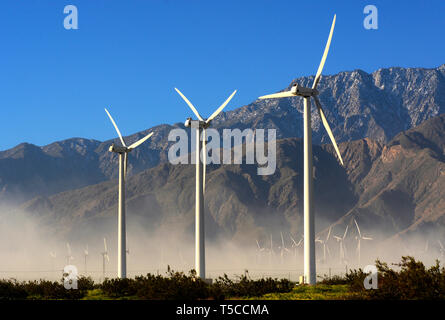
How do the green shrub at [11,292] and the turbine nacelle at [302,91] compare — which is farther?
the turbine nacelle at [302,91]

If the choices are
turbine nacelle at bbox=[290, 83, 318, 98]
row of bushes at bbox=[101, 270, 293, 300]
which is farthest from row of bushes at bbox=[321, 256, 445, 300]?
turbine nacelle at bbox=[290, 83, 318, 98]

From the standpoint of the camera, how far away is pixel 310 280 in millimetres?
58500

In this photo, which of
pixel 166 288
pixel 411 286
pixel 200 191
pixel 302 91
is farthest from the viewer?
pixel 200 191

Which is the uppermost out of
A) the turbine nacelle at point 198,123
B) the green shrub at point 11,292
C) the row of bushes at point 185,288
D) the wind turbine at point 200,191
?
the turbine nacelle at point 198,123

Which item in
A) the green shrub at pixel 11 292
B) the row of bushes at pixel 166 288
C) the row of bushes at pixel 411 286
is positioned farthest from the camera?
the green shrub at pixel 11 292

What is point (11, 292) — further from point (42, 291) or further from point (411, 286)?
point (411, 286)

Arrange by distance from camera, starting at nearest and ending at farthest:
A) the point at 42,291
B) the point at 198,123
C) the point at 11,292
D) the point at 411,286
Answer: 1. the point at 411,286
2. the point at 11,292
3. the point at 42,291
4. the point at 198,123

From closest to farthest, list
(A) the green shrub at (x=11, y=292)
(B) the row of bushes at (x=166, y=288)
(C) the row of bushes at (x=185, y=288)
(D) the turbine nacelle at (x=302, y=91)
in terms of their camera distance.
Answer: (C) the row of bushes at (x=185, y=288) → (B) the row of bushes at (x=166, y=288) → (A) the green shrub at (x=11, y=292) → (D) the turbine nacelle at (x=302, y=91)

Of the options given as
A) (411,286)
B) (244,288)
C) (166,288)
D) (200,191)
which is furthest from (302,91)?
(411,286)

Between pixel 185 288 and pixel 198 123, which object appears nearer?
pixel 185 288

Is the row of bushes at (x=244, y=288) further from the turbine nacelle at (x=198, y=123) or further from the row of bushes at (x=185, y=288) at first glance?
the turbine nacelle at (x=198, y=123)

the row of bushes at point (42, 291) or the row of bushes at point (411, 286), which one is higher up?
the row of bushes at point (411, 286)

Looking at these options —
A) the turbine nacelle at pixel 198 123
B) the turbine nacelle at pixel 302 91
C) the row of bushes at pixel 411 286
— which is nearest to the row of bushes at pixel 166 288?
the row of bushes at pixel 411 286
